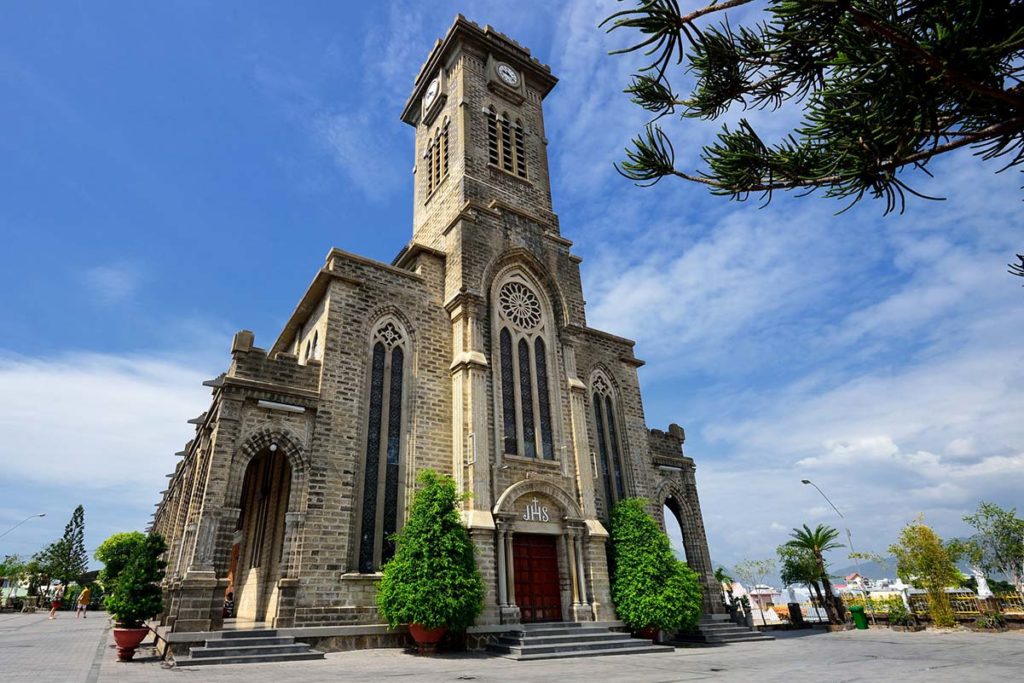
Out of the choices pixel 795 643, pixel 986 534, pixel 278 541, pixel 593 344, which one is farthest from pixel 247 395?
pixel 986 534

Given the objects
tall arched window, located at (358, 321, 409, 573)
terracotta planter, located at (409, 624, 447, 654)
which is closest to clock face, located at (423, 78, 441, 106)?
tall arched window, located at (358, 321, 409, 573)

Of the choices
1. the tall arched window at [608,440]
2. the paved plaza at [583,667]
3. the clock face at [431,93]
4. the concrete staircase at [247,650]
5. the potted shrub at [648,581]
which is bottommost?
the paved plaza at [583,667]

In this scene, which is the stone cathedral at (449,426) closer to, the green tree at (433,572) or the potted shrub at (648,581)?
the potted shrub at (648,581)

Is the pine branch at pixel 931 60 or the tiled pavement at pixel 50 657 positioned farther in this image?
the tiled pavement at pixel 50 657

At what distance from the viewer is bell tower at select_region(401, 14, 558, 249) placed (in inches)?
917

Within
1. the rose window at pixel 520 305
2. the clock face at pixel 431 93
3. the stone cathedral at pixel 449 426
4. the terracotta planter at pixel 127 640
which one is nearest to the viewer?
the terracotta planter at pixel 127 640

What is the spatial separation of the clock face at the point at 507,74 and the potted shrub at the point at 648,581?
20.0m

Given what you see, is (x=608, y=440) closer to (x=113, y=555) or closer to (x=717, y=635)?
(x=717, y=635)

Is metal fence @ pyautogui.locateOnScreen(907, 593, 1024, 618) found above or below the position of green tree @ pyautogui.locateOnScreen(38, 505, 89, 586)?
below

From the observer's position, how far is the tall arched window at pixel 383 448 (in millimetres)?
15531

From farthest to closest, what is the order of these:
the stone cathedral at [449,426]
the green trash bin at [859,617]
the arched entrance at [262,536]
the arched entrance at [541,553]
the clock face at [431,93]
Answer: the clock face at [431,93] → the green trash bin at [859,617] → the arched entrance at [541,553] → the arched entrance at [262,536] → the stone cathedral at [449,426]

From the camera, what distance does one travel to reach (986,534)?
116 ft

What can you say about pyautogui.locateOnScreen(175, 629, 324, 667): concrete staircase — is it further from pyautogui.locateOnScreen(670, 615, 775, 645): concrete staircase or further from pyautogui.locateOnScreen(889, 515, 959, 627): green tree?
pyautogui.locateOnScreen(889, 515, 959, 627): green tree

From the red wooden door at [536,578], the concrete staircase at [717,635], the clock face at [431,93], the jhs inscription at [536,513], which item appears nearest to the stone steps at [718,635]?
the concrete staircase at [717,635]
